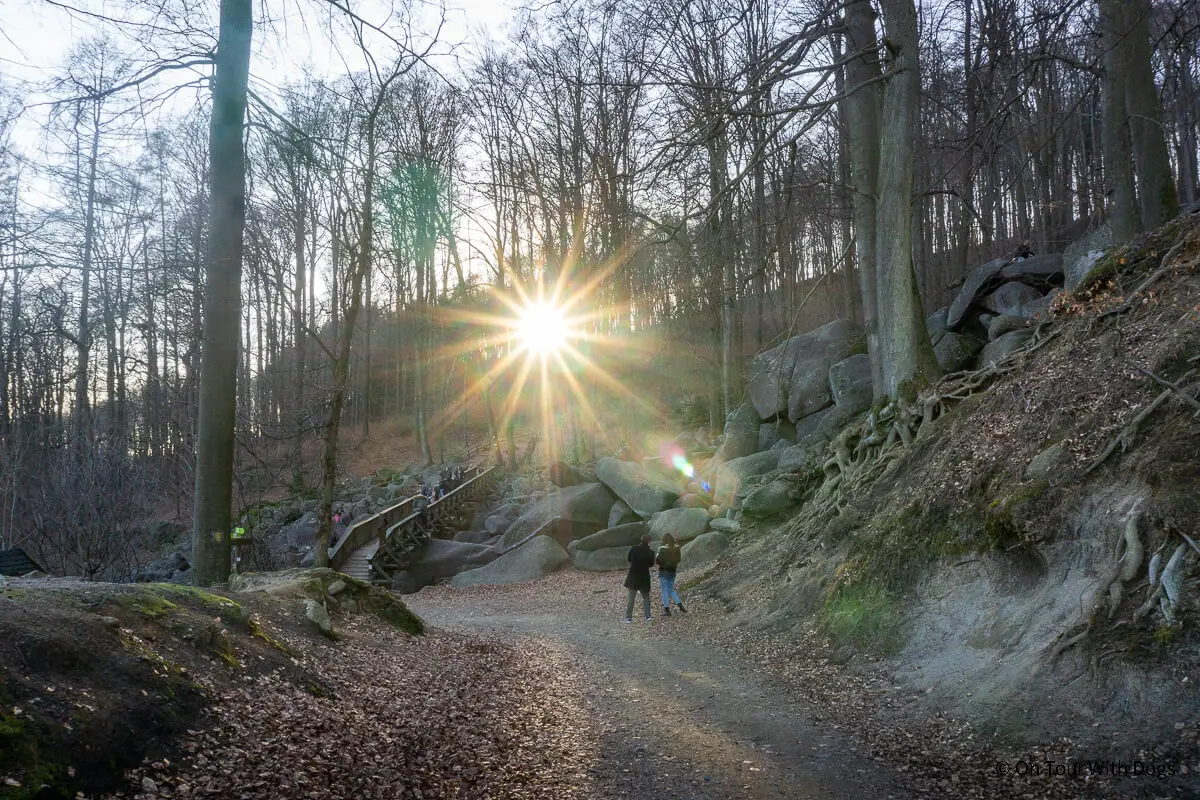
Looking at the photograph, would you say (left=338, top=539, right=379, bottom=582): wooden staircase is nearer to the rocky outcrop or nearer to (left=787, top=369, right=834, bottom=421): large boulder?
the rocky outcrop

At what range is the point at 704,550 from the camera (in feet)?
52.8

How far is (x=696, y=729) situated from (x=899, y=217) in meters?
7.95

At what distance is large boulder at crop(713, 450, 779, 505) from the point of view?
17953 mm

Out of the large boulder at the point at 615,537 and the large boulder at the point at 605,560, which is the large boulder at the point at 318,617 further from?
the large boulder at the point at 615,537

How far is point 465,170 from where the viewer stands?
78.5 ft

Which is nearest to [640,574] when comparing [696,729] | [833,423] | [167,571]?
[696,729]

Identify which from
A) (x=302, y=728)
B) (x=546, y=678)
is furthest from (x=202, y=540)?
(x=302, y=728)

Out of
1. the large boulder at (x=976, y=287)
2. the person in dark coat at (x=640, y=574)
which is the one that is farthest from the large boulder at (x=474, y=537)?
the large boulder at (x=976, y=287)

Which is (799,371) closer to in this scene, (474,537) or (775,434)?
(775,434)

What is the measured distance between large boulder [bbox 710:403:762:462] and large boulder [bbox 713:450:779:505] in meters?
1.82

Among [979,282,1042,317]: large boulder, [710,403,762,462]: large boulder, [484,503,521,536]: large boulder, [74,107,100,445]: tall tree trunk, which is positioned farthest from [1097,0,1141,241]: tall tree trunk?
[74,107,100,445]: tall tree trunk

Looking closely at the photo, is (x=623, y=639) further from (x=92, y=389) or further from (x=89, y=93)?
(x=92, y=389)

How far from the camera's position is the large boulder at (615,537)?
65.3 feet

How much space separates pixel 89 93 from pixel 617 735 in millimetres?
8432
